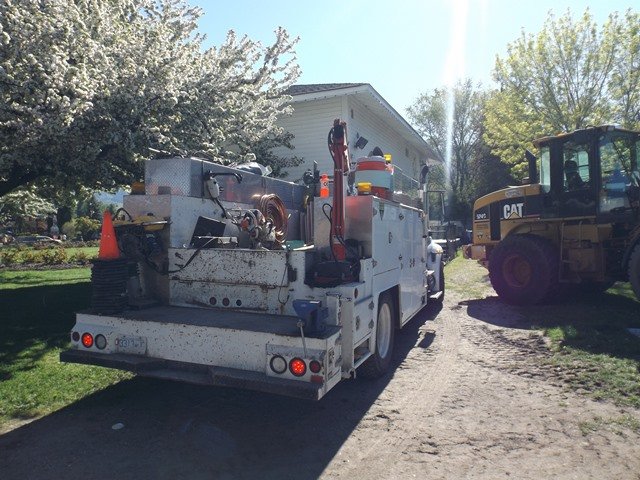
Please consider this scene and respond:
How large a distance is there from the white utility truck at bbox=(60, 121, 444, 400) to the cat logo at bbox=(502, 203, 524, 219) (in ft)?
15.4

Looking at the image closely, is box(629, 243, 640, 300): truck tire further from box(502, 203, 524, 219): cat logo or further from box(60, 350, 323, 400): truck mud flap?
box(60, 350, 323, 400): truck mud flap

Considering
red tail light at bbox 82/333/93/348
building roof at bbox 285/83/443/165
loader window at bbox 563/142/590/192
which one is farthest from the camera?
building roof at bbox 285/83/443/165

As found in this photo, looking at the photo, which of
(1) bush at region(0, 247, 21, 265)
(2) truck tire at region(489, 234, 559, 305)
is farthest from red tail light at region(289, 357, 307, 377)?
(1) bush at region(0, 247, 21, 265)

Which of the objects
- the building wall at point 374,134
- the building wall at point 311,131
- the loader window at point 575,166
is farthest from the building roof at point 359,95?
the loader window at point 575,166

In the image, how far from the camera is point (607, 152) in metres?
8.45

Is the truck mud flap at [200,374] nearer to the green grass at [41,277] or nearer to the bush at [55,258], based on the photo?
the green grass at [41,277]

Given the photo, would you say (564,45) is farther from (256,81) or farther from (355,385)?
(355,385)

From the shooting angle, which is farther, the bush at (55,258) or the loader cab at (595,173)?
→ the bush at (55,258)

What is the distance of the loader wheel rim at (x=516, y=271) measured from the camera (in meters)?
9.23

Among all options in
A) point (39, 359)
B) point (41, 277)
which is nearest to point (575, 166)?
point (39, 359)

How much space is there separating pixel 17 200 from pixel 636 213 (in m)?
16.5

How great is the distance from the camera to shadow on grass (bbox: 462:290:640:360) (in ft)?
20.3

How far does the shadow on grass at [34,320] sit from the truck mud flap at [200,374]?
182 cm

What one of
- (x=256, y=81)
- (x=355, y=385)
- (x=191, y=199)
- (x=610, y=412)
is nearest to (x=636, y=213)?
(x=610, y=412)
